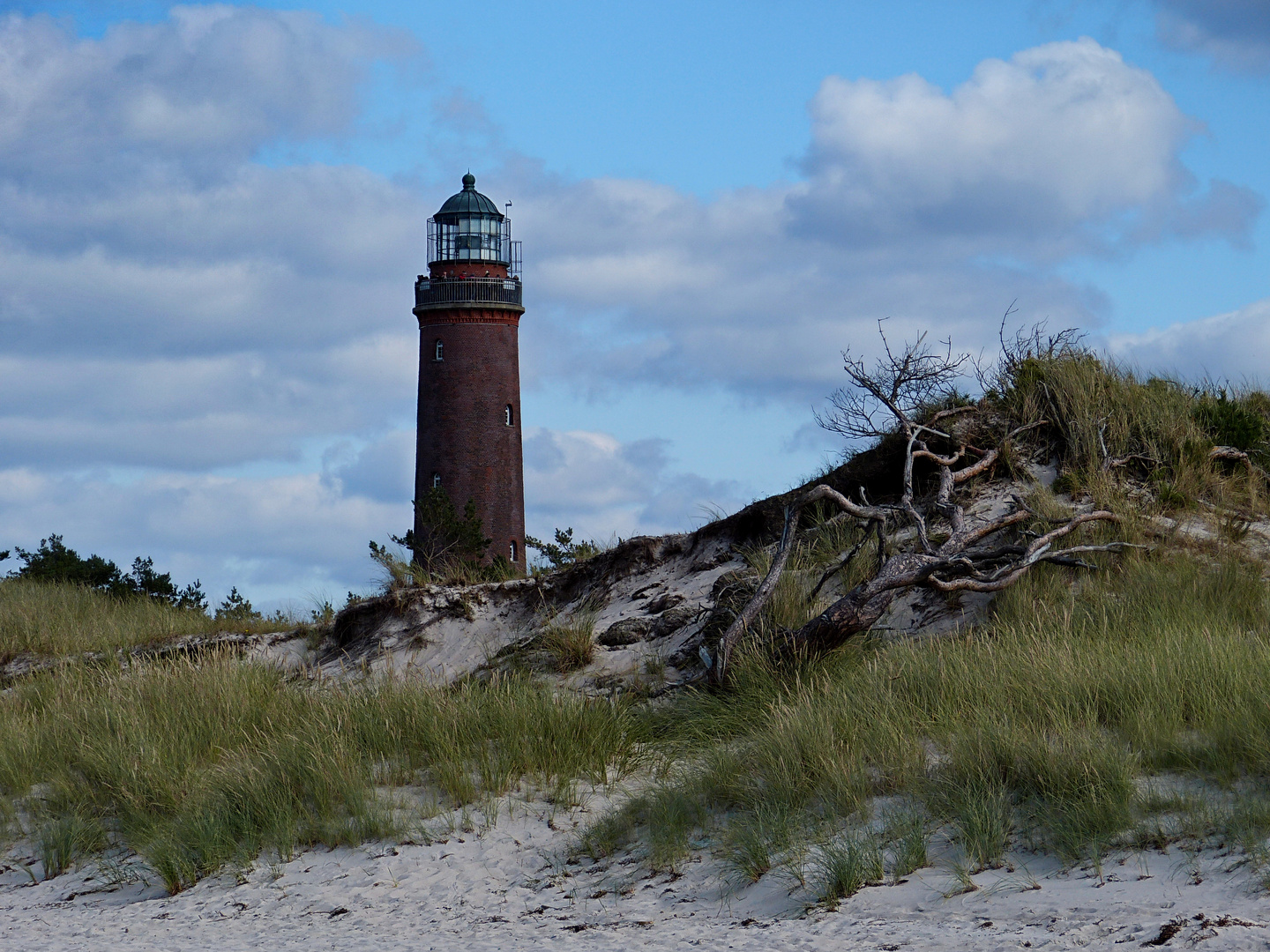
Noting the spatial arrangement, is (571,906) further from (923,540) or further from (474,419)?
(474,419)

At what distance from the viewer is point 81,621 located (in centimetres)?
1550

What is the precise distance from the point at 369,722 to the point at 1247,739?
534cm

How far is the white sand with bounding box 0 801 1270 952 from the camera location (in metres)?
4.98

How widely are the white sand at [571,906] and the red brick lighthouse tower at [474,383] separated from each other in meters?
25.5

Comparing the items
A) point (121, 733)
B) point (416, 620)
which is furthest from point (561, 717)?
point (416, 620)

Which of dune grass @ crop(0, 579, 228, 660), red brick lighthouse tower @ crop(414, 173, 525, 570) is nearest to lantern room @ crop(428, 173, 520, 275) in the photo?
red brick lighthouse tower @ crop(414, 173, 525, 570)

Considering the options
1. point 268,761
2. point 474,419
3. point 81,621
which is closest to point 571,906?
point 268,761

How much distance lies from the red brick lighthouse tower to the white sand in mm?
25518

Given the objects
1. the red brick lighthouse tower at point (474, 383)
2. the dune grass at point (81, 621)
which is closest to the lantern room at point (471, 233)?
the red brick lighthouse tower at point (474, 383)

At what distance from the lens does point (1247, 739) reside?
603 centimetres

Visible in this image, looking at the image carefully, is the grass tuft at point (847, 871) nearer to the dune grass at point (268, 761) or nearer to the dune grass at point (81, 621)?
the dune grass at point (268, 761)

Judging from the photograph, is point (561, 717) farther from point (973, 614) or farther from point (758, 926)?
point (973, 614)

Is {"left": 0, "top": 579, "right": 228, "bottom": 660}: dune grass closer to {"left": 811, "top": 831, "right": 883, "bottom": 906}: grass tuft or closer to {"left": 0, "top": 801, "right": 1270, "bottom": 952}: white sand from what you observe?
{"left": 0, "top": 801, "right": 1270, "bottom": 952}: white sand

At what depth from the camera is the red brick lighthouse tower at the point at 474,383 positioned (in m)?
33.2
